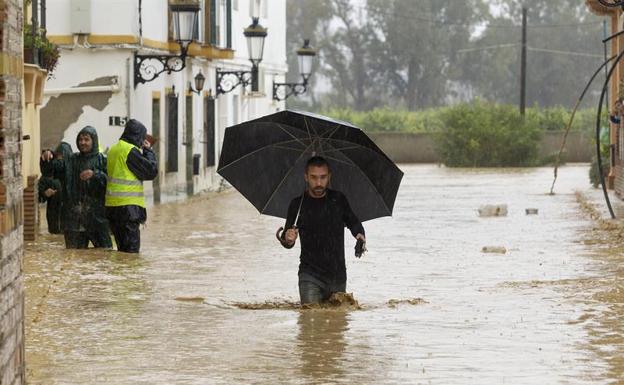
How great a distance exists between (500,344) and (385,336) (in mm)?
851

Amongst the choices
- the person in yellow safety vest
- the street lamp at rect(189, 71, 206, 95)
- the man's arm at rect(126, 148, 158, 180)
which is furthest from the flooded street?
the street lamp at rect(189, 71, 206, 95)

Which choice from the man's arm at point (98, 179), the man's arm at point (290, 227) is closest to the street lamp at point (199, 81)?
the man's arm at point (98, 179)

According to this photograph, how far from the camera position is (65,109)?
94.3 ft

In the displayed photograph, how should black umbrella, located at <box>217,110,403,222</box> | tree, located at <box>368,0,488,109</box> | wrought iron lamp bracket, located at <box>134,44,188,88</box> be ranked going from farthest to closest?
tree, located at <box>368,0,488,109</box>, wrought iron lamp bracket, located at <box>134,44,188,88</box>, black umbrella, located at <box>217,110,403,222</box>

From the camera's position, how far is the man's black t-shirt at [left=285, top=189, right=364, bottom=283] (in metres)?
12.5

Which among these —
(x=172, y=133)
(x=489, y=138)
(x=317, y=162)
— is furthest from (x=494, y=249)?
(x=489, y=138)

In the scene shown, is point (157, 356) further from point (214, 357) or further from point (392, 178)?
point (392, 178)

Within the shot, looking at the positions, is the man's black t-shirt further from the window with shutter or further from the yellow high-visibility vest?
the window with shutter

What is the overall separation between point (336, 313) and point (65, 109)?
1692 centimetres

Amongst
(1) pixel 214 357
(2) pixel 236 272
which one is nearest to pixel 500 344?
(1) pixel 214 357

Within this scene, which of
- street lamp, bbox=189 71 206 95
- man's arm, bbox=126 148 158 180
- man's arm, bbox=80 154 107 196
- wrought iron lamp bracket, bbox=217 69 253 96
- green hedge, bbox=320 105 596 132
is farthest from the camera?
green hedge, bbox=320 105 596 132

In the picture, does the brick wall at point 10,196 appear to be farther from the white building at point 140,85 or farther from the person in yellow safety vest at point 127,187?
the white building at point 140,85

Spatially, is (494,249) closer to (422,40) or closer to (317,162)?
(317,162)

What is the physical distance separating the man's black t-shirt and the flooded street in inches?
16.7
